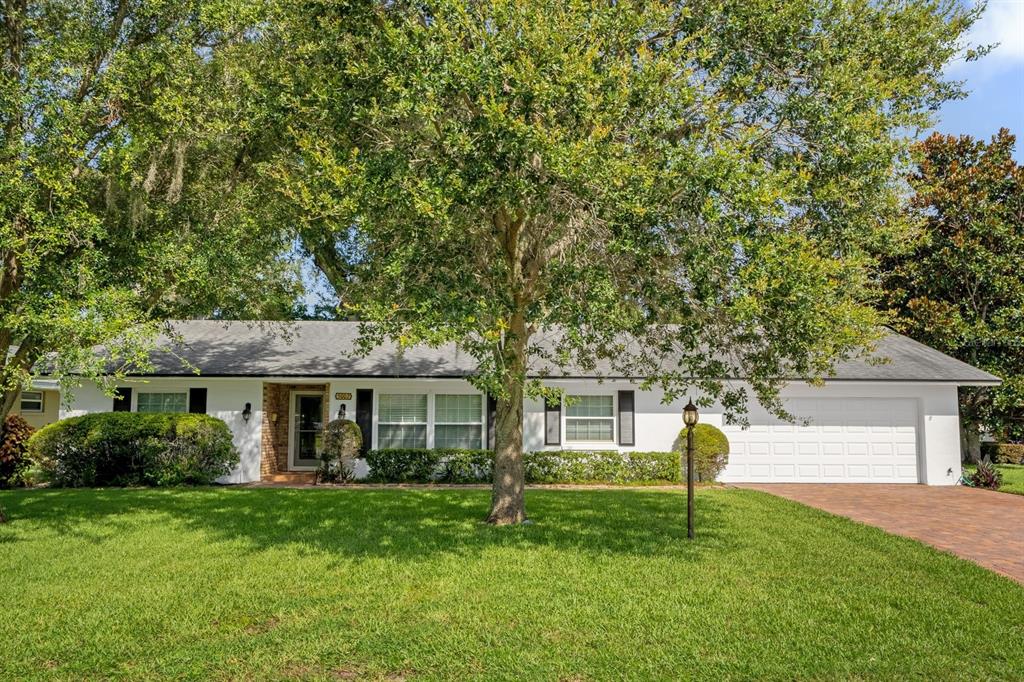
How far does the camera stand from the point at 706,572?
298 inches

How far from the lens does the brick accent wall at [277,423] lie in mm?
16953

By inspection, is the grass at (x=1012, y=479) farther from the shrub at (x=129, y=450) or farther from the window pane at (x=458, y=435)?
the shrub at (x=129, y=450)

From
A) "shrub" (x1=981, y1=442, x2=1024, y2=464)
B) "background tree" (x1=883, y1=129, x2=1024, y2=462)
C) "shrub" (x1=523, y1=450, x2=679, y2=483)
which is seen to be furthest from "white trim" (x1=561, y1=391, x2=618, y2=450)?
"shrub" (x1=981, y1=442, x2=1024, y2=464)

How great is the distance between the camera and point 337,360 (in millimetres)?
17234

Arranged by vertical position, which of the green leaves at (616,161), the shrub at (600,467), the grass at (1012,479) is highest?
the green leaves at (616,161)

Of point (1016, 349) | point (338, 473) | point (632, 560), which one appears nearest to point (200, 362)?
point (338, 473)

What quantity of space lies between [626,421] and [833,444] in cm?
514

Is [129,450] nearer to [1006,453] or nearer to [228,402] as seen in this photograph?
[228,402]

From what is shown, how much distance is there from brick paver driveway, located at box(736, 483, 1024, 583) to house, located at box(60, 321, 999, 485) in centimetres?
75

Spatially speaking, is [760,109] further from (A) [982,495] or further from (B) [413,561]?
(A) [982,495]

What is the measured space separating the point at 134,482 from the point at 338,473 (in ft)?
14.3

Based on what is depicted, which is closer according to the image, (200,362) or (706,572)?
(706,572)

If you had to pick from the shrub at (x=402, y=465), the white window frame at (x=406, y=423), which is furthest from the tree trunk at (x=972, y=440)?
the shrub at (x=402, y=465)

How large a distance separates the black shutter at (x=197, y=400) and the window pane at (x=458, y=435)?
559 centimetres
